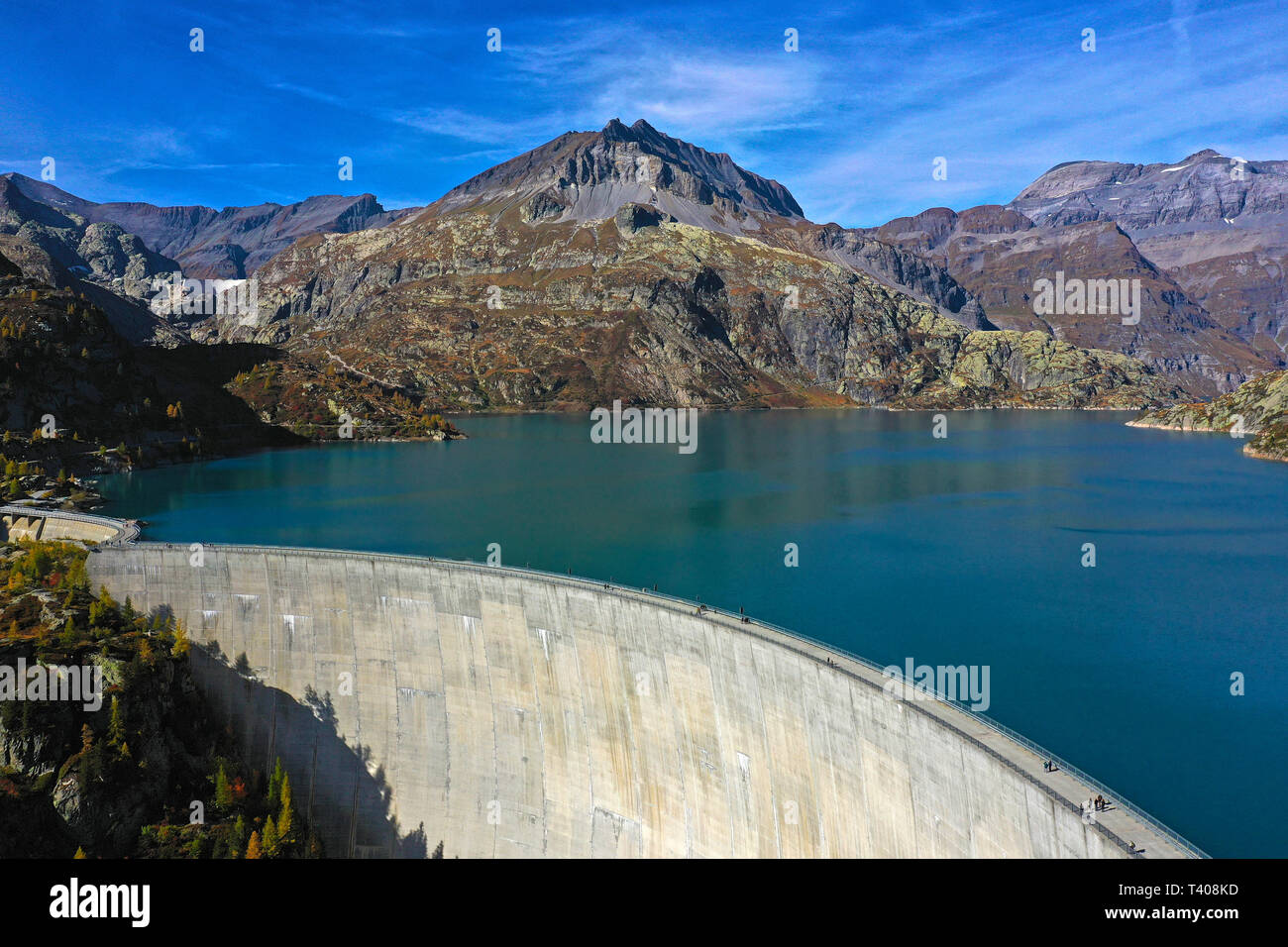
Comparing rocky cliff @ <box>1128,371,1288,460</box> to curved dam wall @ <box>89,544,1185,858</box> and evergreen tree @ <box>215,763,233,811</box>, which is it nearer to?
curved dam wall @ <box>89,544,1185,858</box>

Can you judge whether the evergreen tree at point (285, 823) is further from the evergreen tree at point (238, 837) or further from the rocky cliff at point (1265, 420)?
the rocky cliff at point (1265, 420)

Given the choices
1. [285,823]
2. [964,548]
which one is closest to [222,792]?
[285,823]

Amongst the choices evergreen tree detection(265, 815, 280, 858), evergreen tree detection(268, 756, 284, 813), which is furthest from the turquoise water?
evergreen tree detection(265, 815, 280, 858)

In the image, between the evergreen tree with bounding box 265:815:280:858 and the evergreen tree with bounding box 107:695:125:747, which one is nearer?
the evergreen tree with bounding box 265:815:280:858

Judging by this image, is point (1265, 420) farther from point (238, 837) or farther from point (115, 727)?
point (115, 727)

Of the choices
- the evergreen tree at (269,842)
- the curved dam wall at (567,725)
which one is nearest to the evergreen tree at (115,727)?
the curved dam wall at (567,725)
